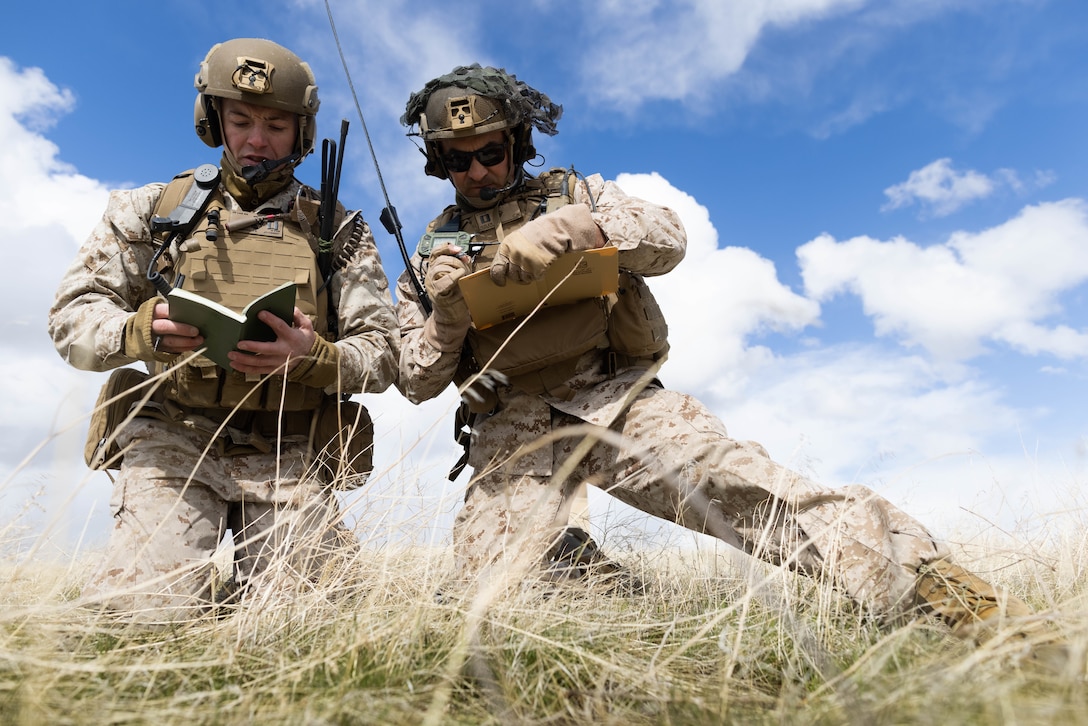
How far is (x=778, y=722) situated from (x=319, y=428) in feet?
8.89

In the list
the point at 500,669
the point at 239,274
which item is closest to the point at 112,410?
the point at 239,274

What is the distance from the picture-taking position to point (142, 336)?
3.27 meters

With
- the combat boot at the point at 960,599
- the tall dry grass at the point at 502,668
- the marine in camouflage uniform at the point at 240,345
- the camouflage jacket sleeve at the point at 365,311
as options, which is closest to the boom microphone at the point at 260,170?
the marine in camouflage uniform at the point at 240,345

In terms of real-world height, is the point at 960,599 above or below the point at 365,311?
below

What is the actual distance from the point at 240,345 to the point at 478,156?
62.5 inches

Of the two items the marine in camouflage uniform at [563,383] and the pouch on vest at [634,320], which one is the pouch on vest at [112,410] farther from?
the pouch on vest at [634,320]

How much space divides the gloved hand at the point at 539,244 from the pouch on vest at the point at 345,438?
43.8 inches

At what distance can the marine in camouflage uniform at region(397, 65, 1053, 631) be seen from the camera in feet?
9.73

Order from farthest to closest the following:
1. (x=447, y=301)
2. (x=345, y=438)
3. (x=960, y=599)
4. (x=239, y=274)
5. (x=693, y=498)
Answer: (x=345, y=438) → (x=239, y=274) → (x=447, y=301) → (x=693, y=498) → (x=960, y=599)

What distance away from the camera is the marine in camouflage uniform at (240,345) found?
3.31m

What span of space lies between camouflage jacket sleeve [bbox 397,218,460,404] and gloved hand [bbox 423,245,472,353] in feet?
0.21

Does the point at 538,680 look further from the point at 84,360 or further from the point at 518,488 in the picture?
the point at 84,360

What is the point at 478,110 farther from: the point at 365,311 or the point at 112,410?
the point at 112,410

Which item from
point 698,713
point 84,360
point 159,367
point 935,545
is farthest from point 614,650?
point 84,360
